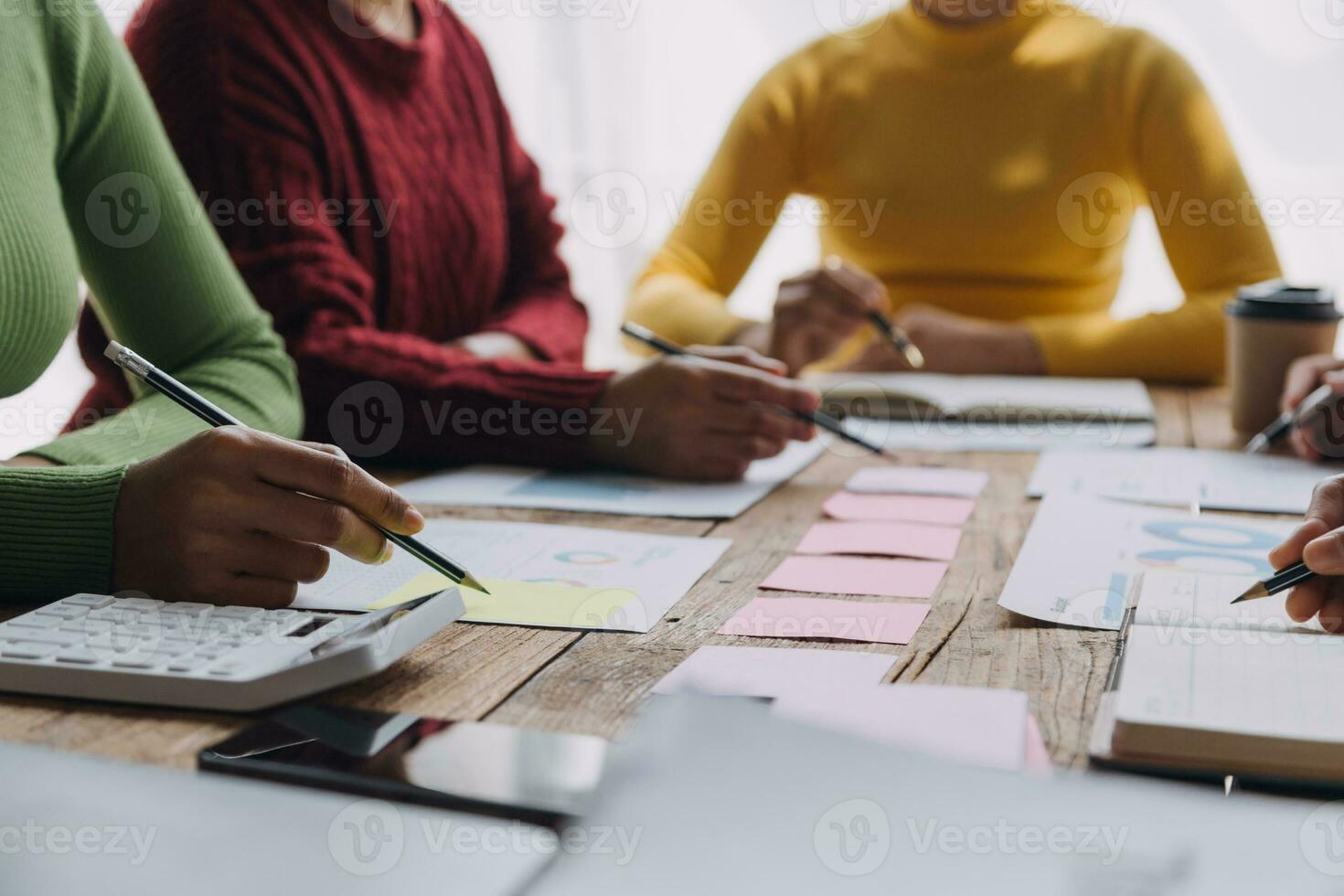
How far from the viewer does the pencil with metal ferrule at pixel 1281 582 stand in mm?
626

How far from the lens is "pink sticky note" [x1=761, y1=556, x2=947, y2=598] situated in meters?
0.73

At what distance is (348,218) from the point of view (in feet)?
4.19

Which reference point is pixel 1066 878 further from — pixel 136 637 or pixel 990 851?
pixel 136 637

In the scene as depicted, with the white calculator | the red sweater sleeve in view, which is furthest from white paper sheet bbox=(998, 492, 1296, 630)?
the red sweater sleeve

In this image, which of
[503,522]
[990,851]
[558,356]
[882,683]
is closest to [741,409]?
[503,522]

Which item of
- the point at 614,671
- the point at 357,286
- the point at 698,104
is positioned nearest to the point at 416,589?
the point at 614,671

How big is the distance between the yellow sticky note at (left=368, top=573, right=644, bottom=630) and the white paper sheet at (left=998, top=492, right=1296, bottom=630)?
0.22 meters

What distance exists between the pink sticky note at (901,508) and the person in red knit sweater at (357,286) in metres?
0.13

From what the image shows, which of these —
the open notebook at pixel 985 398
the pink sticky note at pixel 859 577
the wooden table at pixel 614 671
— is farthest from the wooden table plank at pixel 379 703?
the open notebook at pixel 985 398

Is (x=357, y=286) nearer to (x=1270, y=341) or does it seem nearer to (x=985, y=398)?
(x=985, y=398)

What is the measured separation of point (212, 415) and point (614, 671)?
0.98 feet

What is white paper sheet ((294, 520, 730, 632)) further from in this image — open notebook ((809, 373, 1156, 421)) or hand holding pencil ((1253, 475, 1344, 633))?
open notebook ((809, 373, 1156, 421))

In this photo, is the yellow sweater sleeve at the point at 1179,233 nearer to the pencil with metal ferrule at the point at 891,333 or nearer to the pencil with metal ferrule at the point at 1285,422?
the pencil with metal ferrule at the point at 891,333

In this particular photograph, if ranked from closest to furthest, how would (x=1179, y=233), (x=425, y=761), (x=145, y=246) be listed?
(x=425, y=761), (x=145, y=246), (x=1179, y=233)
